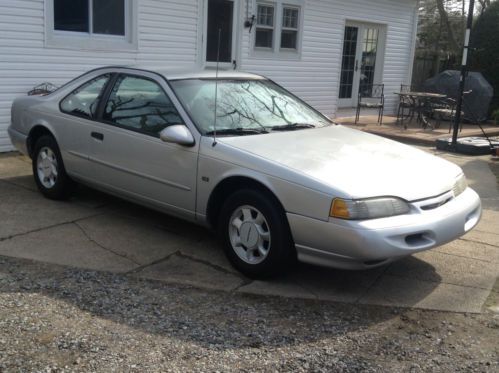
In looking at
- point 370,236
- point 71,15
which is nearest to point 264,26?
point 71,15

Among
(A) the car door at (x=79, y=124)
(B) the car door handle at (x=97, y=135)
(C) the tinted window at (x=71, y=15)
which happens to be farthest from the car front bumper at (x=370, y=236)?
(C) the tinted window at (x=71, y=15)

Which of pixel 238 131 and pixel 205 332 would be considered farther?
pixel 238 131

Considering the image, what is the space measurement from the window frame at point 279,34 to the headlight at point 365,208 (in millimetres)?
8704

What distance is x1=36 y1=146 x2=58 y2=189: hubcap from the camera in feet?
20.0

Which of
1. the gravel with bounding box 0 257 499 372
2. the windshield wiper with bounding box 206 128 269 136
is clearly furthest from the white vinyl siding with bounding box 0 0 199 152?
the gravel with bounding box 0 257 499 372

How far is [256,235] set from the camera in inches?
167

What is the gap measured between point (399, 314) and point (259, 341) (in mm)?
1071

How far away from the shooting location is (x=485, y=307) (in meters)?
4.14

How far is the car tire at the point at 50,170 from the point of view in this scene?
6023mm

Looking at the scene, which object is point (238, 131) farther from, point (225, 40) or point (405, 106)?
point (405, 106)

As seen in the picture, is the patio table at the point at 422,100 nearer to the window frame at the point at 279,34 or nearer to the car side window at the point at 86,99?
the window frame at the point at 279,34

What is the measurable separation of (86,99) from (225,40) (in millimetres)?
6351

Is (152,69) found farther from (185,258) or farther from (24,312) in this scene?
(24,312)

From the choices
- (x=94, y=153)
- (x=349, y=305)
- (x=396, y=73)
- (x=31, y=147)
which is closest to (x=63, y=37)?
(x=31, y=147)
